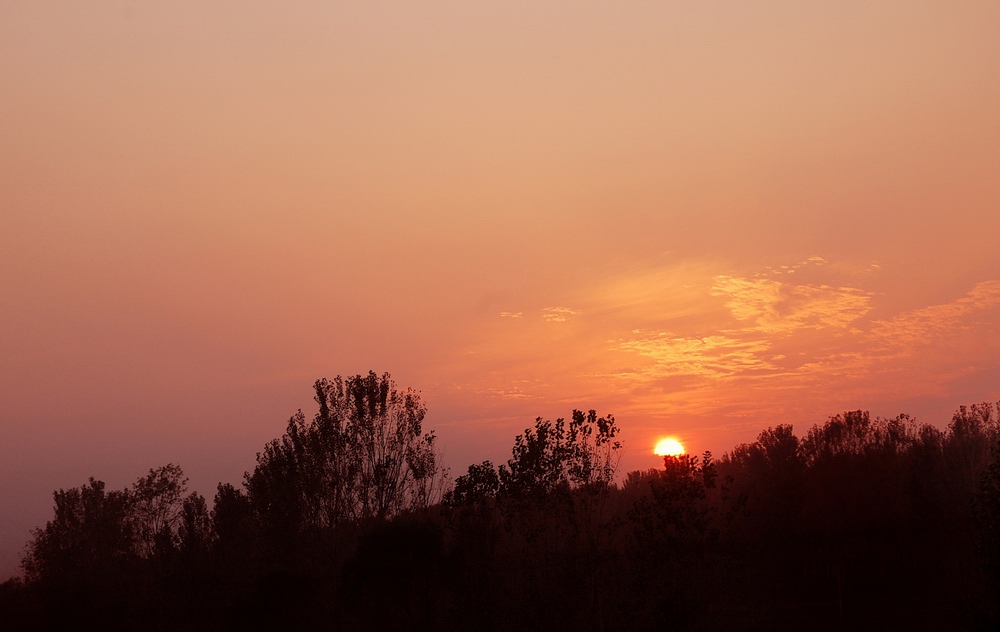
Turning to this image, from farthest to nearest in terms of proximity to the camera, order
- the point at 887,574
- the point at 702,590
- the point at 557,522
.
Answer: the point at 887,574, the point at 557,522, the point at 702,590

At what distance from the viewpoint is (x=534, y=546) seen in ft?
149

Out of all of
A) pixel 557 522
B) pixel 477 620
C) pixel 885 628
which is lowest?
pixel 885 628

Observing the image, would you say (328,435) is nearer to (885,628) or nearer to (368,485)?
(368,485)

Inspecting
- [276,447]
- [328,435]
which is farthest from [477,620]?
[276,447]

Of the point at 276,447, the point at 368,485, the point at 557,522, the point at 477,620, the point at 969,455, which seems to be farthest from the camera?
the point at 969,455

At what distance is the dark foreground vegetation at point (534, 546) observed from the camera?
131ft

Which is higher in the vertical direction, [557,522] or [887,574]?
[557,522]

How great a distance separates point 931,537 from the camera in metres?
69.7

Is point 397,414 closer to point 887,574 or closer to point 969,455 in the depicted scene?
point 887,574

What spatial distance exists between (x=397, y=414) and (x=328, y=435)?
4352 millimetres

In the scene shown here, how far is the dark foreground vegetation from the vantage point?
3997 centimetres

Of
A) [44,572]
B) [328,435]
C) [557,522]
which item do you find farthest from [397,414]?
[44,572]

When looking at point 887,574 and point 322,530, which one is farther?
point 887,574

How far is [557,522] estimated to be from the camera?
45.5m
